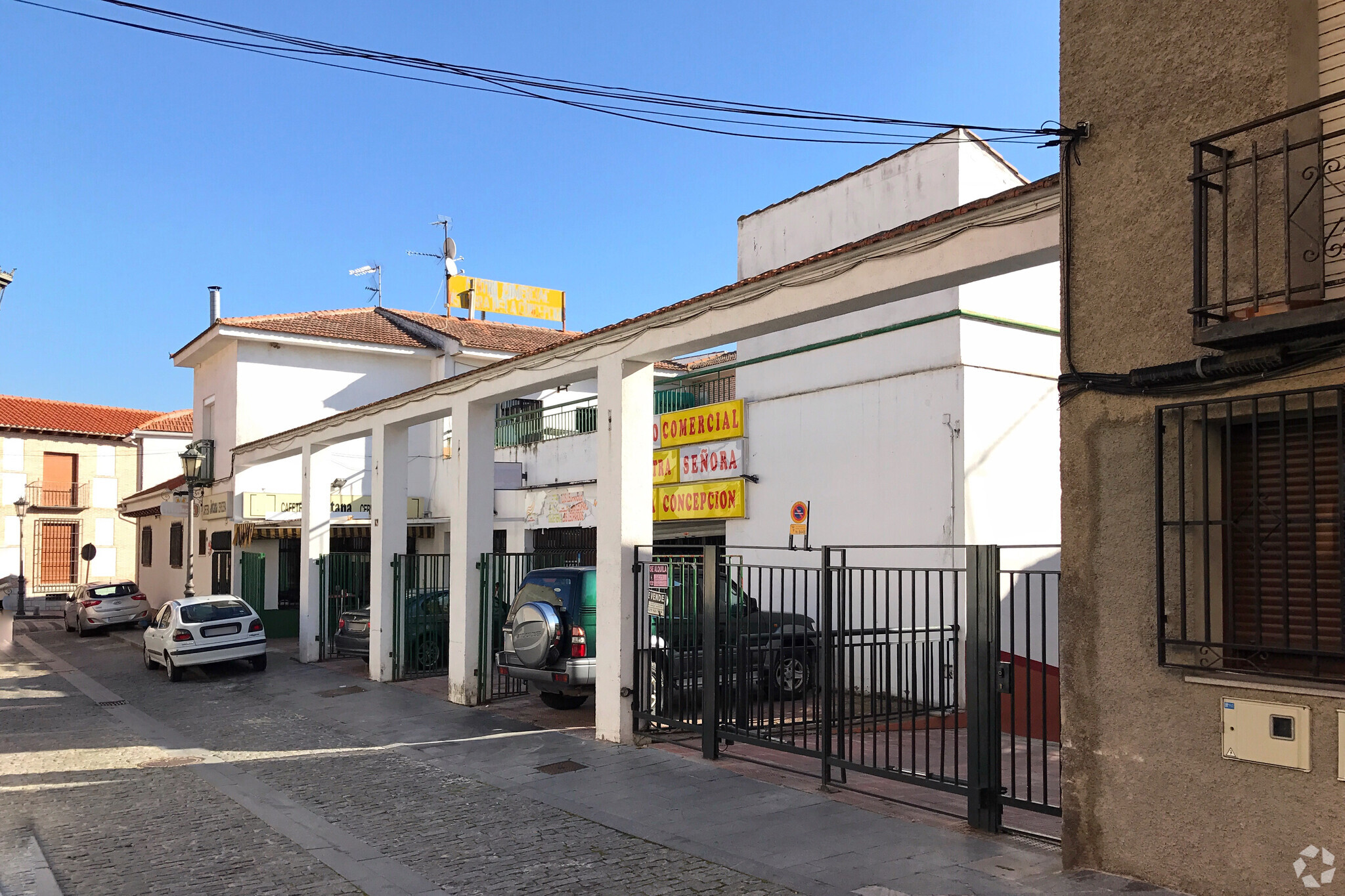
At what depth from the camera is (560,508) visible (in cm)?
2108


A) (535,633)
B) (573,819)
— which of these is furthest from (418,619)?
(573,819)

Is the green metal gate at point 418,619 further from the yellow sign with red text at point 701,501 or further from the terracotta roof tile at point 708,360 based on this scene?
the terracotta roof tile at point 708,360

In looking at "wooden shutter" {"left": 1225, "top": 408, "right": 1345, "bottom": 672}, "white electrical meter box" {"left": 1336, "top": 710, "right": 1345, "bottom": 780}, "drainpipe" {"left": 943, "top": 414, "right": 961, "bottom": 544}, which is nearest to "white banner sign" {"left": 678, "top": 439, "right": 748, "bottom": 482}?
"drainpipe" {"left": 943, "top": 414, "right": 961, "bottom": 544}

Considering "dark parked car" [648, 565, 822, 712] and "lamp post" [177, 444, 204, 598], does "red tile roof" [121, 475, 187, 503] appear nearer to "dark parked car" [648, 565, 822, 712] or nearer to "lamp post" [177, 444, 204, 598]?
"lamp post" [177, 444, 204, 598]

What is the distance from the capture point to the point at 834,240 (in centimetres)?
1620

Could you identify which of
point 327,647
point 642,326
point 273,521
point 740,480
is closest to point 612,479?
point 642,326

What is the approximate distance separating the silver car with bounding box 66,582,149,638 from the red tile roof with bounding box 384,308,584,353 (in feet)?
32.1

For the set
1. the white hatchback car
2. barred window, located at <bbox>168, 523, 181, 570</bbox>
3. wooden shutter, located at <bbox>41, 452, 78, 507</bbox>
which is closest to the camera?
the white hatchback car

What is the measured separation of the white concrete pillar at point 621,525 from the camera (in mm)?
10547

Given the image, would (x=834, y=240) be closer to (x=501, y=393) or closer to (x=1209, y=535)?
(x=501, y=393)

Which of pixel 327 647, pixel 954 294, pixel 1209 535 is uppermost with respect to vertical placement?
pixel 954 294

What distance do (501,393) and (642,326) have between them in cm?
324

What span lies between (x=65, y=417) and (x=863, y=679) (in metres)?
46.4

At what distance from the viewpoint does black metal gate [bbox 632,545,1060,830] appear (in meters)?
7.13
